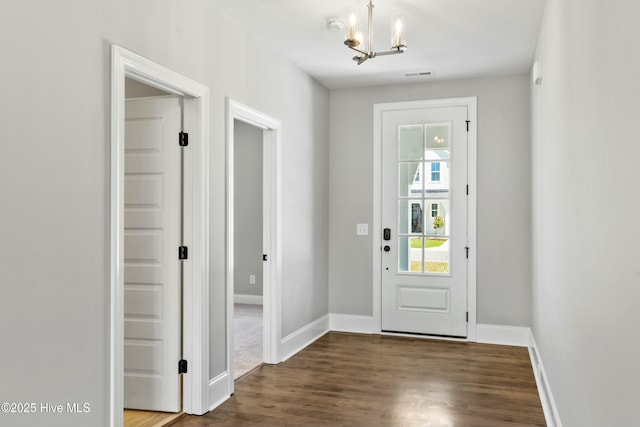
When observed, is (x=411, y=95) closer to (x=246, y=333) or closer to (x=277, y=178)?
(x=277, y=178)

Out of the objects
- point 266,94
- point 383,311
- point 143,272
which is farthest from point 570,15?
point 383,311

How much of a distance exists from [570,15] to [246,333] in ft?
14.5

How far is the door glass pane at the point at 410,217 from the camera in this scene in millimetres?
5359

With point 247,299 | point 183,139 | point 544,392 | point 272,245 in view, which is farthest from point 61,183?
point 247,299

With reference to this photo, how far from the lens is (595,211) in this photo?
1.68 metres

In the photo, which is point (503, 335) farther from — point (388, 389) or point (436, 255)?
point (388, 389)

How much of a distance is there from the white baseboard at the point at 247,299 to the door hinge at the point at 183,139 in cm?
446

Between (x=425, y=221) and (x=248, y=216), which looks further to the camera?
(x=248, y=216)

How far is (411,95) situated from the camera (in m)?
5.44

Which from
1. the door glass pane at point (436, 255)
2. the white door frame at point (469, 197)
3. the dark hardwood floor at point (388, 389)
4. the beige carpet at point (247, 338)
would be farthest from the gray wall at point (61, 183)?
the door glass pane at point (436, 255)

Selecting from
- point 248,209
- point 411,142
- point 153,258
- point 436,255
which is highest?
point 411,142

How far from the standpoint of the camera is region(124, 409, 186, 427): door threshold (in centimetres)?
306

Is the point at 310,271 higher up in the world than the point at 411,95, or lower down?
lower down

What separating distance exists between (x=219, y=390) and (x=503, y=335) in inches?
118
